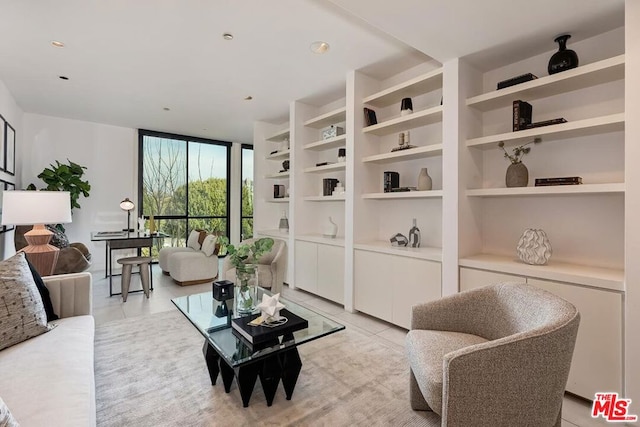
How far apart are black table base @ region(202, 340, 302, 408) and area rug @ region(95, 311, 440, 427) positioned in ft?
0.24

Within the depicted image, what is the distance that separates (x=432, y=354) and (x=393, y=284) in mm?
1528

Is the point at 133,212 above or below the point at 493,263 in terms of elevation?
above

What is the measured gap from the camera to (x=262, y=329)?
1822mm

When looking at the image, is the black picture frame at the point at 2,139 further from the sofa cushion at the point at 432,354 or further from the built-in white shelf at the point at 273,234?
the sofa cushion at the point at 432,354

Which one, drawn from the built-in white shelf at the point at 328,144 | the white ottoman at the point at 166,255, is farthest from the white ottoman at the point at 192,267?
the built-in white shelf at the point at 328,144

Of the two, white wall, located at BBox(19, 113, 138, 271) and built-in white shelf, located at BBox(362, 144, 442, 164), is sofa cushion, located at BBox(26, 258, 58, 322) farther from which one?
white wall, located at BBox(19, 113, 138, 271)

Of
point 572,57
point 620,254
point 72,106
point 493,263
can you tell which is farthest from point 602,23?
point 72,106

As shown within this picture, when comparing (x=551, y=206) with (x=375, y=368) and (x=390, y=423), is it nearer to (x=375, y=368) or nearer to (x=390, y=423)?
(x=375, y=368)

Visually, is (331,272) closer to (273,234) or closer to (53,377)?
(273,234)

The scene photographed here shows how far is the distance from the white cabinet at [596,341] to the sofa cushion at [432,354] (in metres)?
0.76

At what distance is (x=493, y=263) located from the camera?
7.88 ft

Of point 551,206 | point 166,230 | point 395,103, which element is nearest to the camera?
point 551,206

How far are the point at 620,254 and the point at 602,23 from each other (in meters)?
1.59

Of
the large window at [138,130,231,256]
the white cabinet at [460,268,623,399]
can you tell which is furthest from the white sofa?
the large window at [138,130,231,256]
